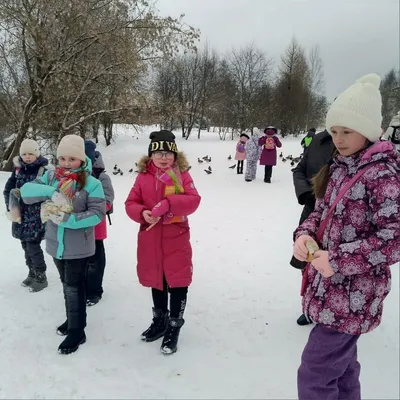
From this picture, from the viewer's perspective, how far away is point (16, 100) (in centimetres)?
1466

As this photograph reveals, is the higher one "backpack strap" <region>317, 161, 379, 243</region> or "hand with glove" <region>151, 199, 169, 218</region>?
"backpack strap" <region>317, 161, 379, 243</region>

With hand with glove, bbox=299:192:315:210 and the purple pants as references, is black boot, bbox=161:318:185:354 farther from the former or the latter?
hand with glove, bbox=299:192:315:210

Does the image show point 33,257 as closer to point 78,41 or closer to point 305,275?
point 305,275

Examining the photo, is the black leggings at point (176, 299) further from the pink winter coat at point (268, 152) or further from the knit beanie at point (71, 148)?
the pink winter coat at point (268, 152)

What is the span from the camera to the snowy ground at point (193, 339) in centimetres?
266

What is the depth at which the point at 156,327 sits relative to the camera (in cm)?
324

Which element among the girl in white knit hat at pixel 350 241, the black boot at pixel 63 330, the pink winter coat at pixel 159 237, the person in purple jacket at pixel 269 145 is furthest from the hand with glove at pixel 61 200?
the person in purple jacket at pixel 269 145

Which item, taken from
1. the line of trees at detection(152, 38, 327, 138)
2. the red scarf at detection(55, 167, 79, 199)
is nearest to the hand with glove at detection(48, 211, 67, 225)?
the red scarf at detection(55, 167, 79, 199)

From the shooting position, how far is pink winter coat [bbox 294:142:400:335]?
5.39 ft

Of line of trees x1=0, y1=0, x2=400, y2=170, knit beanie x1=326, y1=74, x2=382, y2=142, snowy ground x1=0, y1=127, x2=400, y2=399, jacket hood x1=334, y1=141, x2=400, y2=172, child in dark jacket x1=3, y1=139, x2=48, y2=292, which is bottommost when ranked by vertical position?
snowy ground x1=0, y1=127, x2=400, y2=399

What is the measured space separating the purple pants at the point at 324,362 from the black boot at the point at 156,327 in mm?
1562

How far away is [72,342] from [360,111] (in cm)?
294

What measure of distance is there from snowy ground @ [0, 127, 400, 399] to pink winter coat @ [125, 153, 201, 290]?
71cm

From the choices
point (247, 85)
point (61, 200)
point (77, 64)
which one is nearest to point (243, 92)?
point (247, 85)
